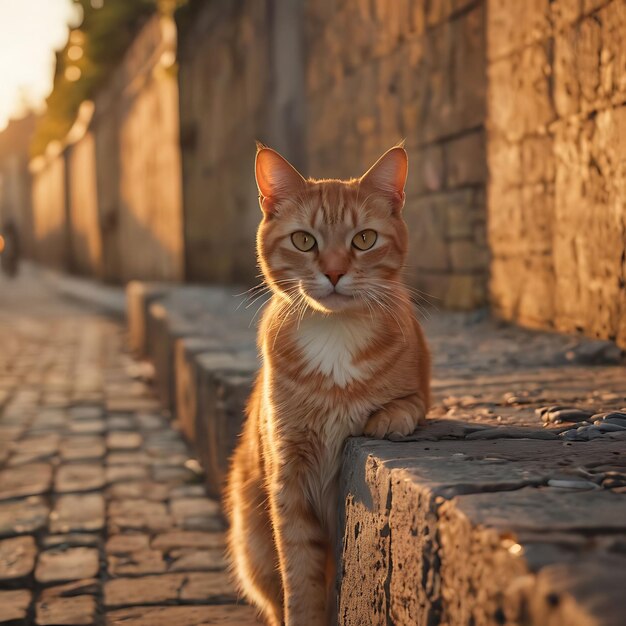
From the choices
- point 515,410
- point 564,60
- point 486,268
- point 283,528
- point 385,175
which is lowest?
point 283,528

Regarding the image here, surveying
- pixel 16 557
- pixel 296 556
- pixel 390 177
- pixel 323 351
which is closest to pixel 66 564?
pixel 16 557

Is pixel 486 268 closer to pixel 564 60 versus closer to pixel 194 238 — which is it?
pixel 564 60

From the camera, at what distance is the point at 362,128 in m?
6.92

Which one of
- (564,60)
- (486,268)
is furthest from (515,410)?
(486,268)

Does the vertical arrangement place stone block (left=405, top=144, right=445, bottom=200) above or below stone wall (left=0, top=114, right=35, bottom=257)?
below

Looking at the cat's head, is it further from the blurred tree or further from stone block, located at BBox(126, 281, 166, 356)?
the blurred tree

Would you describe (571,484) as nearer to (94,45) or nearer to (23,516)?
(23,516)

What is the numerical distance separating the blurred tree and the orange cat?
1026cm

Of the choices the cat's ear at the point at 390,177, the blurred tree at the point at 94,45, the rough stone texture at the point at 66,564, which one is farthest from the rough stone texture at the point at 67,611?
the blurred tree at the point at 94,45

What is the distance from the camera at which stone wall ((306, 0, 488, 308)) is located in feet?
17.3

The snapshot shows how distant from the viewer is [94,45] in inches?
705

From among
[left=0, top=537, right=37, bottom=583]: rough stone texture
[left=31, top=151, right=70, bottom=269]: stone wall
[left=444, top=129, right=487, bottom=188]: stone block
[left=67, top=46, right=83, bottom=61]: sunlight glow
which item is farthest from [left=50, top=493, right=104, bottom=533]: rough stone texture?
[left=31, top=151, right=70, bottom=269]: stone wall

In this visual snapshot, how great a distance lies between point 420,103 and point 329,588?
417 cm

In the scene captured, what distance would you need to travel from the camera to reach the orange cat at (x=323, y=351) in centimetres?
229
